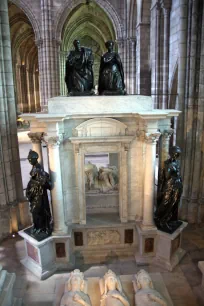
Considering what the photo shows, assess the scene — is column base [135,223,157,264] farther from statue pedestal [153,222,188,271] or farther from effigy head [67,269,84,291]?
effigy head [67,269,84,291]

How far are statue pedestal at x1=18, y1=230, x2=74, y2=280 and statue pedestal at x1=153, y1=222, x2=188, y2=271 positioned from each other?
7.09 feet

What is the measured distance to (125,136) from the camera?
19.6ft

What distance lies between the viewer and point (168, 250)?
19.9 feet

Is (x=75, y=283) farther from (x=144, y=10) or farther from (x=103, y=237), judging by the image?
(x=144, y=10)

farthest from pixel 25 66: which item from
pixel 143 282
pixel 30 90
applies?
pixel 143 282

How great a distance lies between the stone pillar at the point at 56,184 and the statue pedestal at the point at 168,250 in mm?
2329

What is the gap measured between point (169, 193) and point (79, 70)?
11.7 ft

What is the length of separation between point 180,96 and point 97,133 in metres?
3.19

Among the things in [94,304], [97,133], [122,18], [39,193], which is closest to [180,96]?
[97,133]

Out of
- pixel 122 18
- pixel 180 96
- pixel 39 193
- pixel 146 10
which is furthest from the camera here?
pixel 122 18

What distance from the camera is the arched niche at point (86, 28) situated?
66.7ft

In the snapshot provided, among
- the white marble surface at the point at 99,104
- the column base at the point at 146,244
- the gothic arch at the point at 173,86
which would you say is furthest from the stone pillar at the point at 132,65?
the column base at the point at 146,244

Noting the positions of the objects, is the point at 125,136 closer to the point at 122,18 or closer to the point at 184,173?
the point at 184,173

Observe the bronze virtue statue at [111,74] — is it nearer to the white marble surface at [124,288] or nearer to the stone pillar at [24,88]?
the white marble surface at [124,288]
